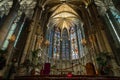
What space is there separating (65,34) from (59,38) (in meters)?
1.62

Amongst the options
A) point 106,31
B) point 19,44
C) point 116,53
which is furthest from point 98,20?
point 19,44

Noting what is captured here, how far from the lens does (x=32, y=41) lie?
64.5 ft

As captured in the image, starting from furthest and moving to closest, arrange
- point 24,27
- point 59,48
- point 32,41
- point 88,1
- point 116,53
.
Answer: point 59,48
point 88,1
point 24,27
point 32,41
point 116,53

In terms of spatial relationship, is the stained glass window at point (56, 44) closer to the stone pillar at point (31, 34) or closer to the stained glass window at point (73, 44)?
the stained glass window at point (73, 44)

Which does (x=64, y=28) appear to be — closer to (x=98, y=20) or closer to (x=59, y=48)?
(x=59, y=48)

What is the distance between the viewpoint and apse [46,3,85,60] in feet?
91.3

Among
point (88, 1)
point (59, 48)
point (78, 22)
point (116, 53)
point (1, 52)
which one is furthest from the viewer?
point (78, 22)

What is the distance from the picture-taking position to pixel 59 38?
31516mm

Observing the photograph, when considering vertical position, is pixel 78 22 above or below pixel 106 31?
above

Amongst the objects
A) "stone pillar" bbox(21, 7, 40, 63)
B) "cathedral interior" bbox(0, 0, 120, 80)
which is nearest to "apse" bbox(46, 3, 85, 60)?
"cathedral interior" bbox(0, 0, 120, 80)

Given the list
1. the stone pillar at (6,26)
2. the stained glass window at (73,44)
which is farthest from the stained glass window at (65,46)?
the stone pillar at (6,26)

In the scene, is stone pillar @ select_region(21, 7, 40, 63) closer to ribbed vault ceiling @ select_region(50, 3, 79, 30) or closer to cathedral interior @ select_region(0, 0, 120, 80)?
cathedral interior @ select_region(0, 0, 120, 80)

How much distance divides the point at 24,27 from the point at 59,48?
9557 mm

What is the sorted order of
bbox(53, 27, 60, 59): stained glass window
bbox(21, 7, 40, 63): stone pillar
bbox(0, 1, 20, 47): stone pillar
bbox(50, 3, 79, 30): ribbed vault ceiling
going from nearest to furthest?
bbox(0, 1, 20, 47): stone pillar, bbox(21, 7, 40, 63): stone pillar, bbox(53, 27, 60, 59): stained glass window, bbox(50, 3, 79, 30): ribbed vault ceiling
